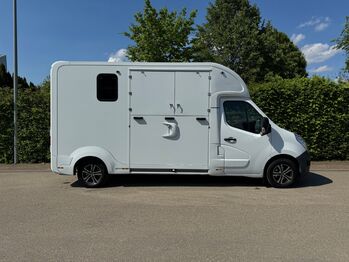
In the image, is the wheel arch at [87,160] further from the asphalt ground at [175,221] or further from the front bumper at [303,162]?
the front bumper at [303,162]

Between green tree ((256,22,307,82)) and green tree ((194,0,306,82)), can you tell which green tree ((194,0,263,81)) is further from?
green tree ((256,22,307,82))

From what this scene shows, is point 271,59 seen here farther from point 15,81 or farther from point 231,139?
point 231,139

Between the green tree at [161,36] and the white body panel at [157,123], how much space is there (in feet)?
35.4

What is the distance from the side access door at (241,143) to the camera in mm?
7883

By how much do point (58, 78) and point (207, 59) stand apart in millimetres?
17564

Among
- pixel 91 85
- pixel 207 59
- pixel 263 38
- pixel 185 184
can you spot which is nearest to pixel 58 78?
pixel 91 85

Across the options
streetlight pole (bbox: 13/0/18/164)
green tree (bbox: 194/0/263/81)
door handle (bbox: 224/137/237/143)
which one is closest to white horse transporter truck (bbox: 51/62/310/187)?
door handle (bbox: 224/137/237/143)

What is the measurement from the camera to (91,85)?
7.89 meters

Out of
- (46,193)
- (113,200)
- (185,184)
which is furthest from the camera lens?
(185,184)

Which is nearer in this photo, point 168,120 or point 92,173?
point 168,120

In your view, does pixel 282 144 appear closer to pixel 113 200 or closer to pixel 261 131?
pixel 261 131

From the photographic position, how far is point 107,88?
7.92 m

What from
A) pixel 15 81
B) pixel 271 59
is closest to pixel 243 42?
pixel 271 59

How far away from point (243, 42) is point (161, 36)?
37.3 ft
